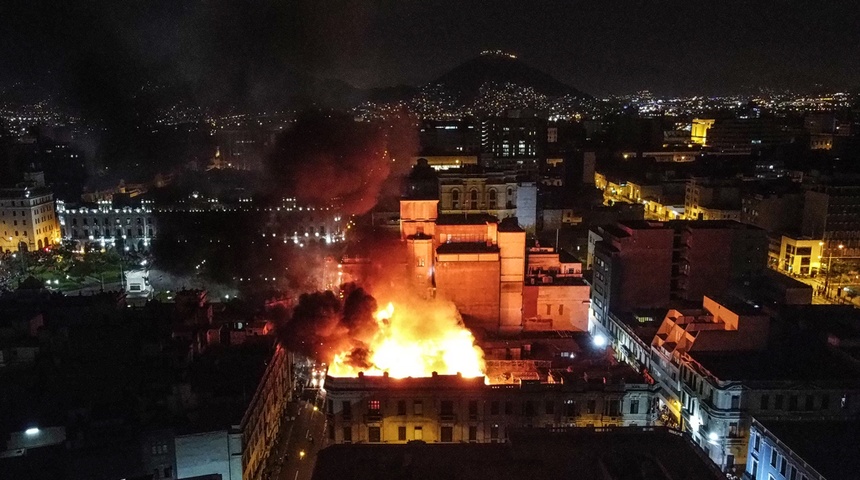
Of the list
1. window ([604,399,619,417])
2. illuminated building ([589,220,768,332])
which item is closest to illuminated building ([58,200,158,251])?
illuminated building ([589,220,768,332])

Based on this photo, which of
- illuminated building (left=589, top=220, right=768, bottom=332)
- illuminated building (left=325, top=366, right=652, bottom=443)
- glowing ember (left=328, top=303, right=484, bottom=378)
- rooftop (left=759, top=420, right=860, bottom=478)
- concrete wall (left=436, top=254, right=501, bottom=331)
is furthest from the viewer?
illuminated building (left=589, top=220, right=768, bottom=332)

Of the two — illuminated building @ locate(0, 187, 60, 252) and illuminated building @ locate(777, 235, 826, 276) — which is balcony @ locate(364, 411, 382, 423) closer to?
illuminated building @ locate(777, 235, 826, 276)

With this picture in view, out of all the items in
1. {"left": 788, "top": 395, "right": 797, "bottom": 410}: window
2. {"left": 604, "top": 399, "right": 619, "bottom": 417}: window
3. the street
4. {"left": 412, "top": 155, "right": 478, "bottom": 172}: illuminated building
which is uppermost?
{"left": 412, "top": 155, "right": 478, "bottom": 172}: illuminated building

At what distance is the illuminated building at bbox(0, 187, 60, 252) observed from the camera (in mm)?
58162

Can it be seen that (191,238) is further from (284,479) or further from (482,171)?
(284,479)

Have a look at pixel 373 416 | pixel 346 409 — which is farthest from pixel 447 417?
pixel 346 409

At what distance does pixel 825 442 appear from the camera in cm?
2119

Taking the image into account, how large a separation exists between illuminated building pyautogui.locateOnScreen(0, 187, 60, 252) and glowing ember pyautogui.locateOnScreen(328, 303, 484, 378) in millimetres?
42809

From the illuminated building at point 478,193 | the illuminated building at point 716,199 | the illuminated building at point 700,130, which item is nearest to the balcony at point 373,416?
the illuminated building at point 478,193

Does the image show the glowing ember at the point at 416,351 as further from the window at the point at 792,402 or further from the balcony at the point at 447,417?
the window at the point at 792,402

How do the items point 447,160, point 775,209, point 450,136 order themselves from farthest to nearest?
1. point 450,136
2. point 447,160
3. point 775,209

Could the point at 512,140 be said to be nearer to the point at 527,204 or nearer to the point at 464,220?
the point at 527,204

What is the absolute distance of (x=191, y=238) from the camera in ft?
189

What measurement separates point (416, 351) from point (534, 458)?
1386 centimetres
